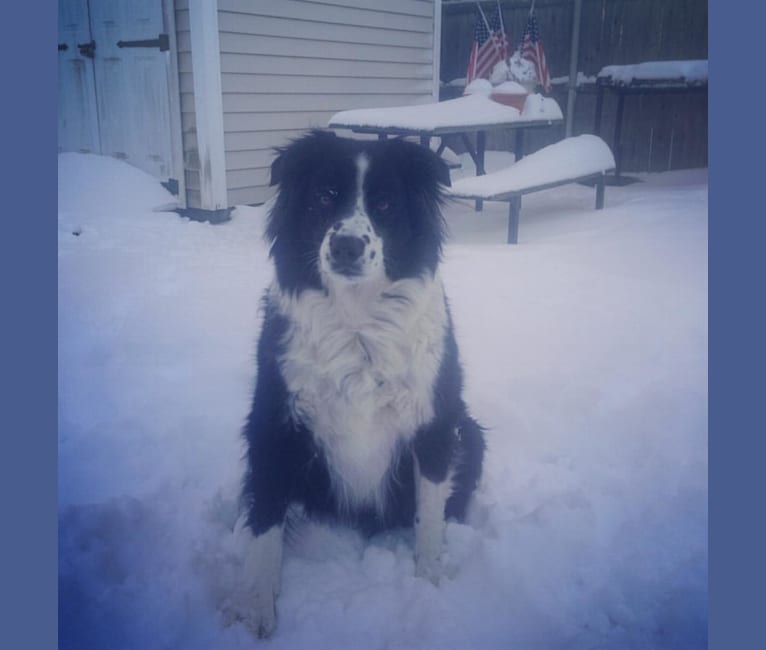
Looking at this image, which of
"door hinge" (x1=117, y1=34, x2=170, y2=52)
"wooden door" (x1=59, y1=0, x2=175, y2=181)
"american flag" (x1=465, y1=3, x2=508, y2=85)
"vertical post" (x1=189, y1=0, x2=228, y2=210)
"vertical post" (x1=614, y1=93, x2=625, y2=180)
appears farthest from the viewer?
"vertical post" (x1=189, y1=0, x2=228, y2=210)

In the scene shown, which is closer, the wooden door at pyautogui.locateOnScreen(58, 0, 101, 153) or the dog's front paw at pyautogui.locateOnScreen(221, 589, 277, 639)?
the dog's front paw at pyautogui.locateOnScreen(221, 589, 277, 639)

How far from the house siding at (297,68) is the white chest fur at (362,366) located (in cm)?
261

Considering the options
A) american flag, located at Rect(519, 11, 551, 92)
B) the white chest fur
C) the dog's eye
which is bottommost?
the white chest fur

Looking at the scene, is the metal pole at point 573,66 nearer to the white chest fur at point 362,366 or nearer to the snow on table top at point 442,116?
the snow on table top at point 442,116

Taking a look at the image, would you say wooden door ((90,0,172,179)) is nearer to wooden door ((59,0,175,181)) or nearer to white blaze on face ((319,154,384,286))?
wooden door ((59,0,175,181))

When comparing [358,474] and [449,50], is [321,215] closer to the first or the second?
[358,474]

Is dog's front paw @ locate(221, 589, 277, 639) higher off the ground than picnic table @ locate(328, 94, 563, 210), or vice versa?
picnic table @ locate(328, 94, 563, 210)

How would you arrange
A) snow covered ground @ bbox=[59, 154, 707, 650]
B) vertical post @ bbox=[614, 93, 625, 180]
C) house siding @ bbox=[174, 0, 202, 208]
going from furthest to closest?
house siding @ bbox=[174, 0, 202, 208]
vertical post @ bbox=[614, 93, 625, 180]
snow covered ground @ bbox=[59, 154, 707, 650]

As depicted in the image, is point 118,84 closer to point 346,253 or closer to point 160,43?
point 160,43

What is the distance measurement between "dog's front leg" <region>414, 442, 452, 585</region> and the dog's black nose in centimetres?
64

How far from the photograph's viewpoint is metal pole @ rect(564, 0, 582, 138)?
2672 mm

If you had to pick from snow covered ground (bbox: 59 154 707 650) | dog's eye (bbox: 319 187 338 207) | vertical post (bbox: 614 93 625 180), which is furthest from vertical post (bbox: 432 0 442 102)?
dog's eye (bbox: 319 187 338 207)

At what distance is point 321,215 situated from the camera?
73.0 inches

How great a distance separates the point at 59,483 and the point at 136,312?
0.84 m
